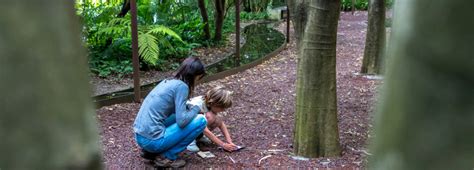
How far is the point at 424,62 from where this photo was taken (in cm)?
57

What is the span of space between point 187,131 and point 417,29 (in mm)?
3054

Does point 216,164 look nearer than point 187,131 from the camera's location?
No

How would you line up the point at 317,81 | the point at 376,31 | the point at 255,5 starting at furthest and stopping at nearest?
the point at 255,5 → the point at 376,31 → the point at 317,81

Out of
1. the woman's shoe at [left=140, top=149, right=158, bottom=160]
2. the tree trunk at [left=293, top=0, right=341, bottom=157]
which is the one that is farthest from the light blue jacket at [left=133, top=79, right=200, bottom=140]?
the tree trunk at [left=293, top=0, right=341, bottom=157]

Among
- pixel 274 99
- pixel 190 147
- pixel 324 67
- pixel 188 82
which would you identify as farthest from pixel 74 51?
pixel 274 99

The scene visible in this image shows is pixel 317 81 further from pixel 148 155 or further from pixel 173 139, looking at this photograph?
pixel 148 155

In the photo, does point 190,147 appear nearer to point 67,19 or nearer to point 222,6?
point 67,19

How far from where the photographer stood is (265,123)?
494 cm

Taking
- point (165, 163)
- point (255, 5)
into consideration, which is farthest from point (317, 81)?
point (255, 5)

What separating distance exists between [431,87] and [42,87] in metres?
0.40

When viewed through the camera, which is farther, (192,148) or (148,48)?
(148,48)

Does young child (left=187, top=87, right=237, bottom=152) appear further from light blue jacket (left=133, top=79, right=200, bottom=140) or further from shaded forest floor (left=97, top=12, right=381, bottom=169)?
light blue jacket (left=133, top=79, right=200, bottom=140)

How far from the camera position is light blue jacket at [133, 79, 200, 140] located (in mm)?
3477

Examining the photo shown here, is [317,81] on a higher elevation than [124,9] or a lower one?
lower
